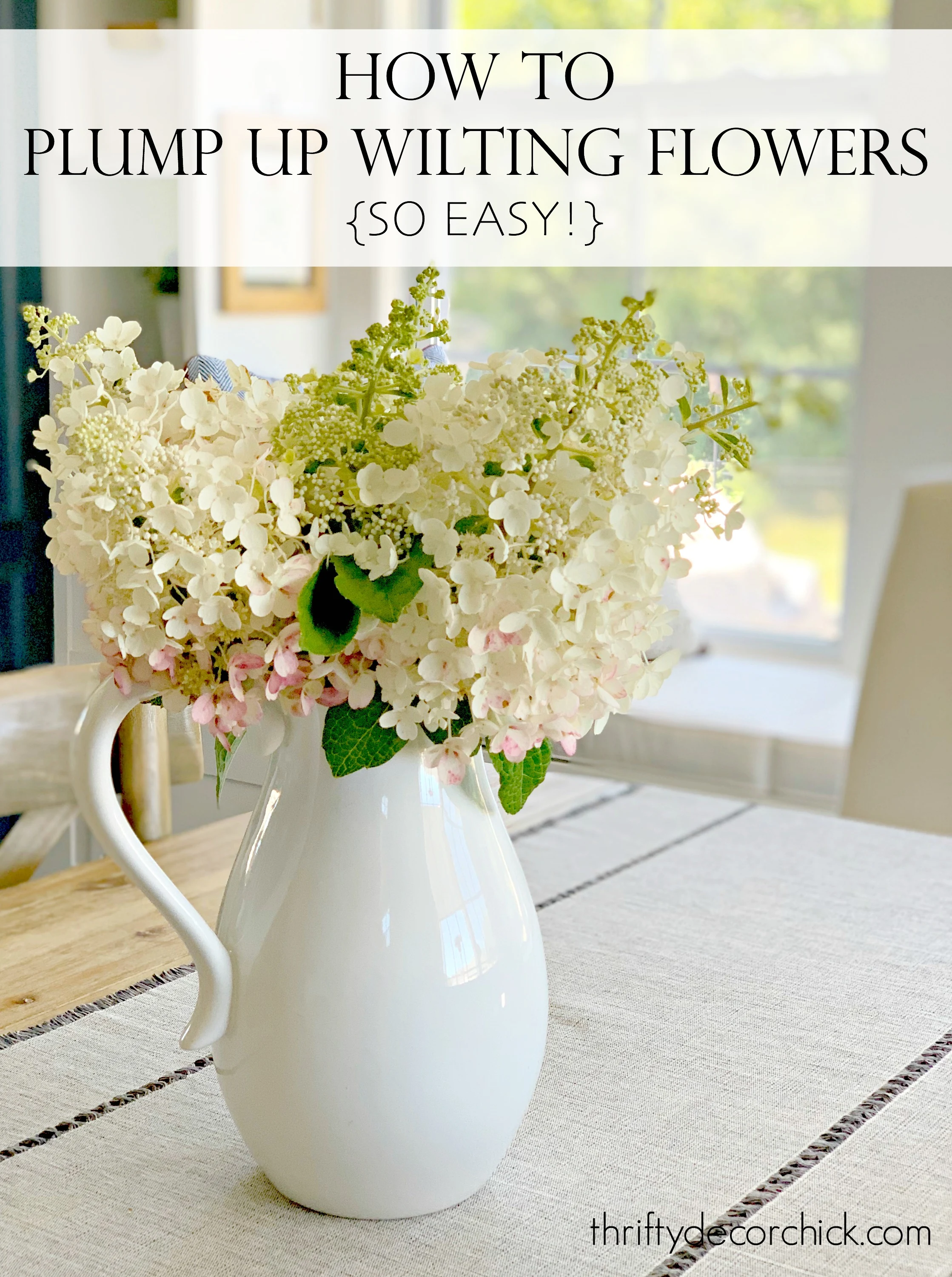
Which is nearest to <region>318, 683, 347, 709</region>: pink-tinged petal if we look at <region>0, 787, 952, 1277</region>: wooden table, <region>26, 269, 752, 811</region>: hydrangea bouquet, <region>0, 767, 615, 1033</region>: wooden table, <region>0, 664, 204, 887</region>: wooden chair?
<region>26, 269, 752, 811</region>: hydrangea bouquet

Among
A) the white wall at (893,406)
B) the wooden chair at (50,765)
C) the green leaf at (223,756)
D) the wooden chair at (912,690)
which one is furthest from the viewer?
the white wall at (893,406)

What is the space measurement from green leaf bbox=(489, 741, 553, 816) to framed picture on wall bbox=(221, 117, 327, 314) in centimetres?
294

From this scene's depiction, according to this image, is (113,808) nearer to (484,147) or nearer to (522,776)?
(522,776)

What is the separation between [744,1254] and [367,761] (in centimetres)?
28

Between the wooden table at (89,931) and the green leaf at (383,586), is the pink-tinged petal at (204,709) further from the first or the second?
the wooden table at (89,931)

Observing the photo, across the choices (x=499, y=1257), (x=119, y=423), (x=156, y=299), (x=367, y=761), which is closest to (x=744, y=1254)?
(x=499, y=1257)

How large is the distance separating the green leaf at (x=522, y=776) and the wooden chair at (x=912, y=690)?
1059 millimetres

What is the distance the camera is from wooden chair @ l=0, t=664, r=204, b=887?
50.9 inches

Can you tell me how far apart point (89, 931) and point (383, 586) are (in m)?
0.54

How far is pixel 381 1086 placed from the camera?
0.62m

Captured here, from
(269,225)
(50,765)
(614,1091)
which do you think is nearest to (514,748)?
(614,1091)

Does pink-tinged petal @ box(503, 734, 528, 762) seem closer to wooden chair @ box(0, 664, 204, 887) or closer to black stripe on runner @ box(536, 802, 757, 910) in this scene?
black stripe on runner @ box(536, 802, 757, 910)

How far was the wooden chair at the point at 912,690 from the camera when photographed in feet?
5.28

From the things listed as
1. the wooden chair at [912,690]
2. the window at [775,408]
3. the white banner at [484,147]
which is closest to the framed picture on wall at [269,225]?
the white banner at [484,147]
